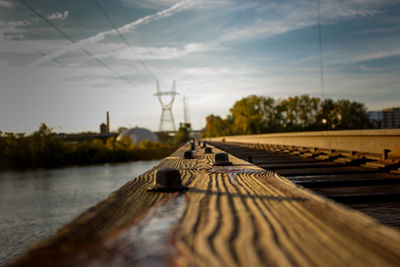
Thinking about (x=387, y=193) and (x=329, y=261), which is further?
(x=387, y=193)

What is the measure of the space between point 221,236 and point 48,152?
102 metres

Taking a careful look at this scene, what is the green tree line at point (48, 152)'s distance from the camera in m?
90.5

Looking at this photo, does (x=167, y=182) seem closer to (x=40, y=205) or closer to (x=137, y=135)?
(x=40, y=205)

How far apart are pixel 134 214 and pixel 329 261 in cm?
97

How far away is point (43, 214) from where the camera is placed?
1410 inches

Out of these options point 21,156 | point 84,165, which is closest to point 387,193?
point 84,165

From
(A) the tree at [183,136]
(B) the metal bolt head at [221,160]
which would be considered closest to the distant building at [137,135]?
(A) the tree at [183,136]

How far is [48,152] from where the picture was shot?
90.9 metres

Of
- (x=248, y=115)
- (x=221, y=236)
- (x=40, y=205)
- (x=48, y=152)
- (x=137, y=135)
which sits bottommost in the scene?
(x=40, y=205)

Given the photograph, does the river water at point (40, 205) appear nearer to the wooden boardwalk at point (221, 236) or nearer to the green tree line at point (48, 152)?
the wooden boardwalk at point (221, 236)

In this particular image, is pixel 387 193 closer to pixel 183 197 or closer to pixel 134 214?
pixel 183 197

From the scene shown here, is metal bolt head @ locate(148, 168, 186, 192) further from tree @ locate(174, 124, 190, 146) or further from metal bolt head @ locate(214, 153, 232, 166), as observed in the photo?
tree @ locate(174, 124, 190, 146)

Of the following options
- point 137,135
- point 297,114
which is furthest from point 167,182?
point 137,135

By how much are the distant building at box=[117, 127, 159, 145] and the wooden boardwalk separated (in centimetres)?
13867
